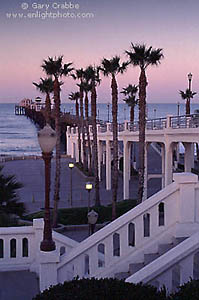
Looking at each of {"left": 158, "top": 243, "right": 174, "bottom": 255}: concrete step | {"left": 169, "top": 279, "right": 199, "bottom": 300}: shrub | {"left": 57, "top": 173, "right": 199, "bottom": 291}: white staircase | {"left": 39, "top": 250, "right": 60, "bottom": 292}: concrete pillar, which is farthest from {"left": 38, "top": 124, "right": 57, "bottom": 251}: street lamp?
{"left": 169, "top": 279, "right": 199, "bottom": 300}: shrub

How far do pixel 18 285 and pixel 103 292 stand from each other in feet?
11.1

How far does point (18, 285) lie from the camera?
6891 mm

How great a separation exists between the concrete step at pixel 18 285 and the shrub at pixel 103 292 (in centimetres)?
262

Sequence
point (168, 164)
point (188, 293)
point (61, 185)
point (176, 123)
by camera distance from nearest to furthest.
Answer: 1. point (188, 293)
2. point (176, 123)
3. point (168, 164)
4. point (61, 185)

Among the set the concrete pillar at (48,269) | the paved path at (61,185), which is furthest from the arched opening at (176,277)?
the paved path at (61,185)

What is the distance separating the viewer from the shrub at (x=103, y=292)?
3912 millimetres

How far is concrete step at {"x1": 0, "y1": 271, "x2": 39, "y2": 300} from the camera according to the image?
651cm

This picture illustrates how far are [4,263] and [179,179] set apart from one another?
3.88 meters

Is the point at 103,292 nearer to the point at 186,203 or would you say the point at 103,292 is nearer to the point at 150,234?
the point at 150,234

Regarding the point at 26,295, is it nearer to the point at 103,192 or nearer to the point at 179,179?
the point at 179,179

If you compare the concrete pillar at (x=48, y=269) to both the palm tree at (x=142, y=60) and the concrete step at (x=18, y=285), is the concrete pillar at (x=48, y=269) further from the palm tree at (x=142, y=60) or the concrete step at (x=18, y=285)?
the palm tree at (x=142, y=60)

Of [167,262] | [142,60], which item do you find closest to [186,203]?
[167,262]

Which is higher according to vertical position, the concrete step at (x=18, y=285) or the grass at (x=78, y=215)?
the concrete step at (x=18, y=285)

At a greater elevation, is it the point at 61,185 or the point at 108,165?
the point at 108,165
